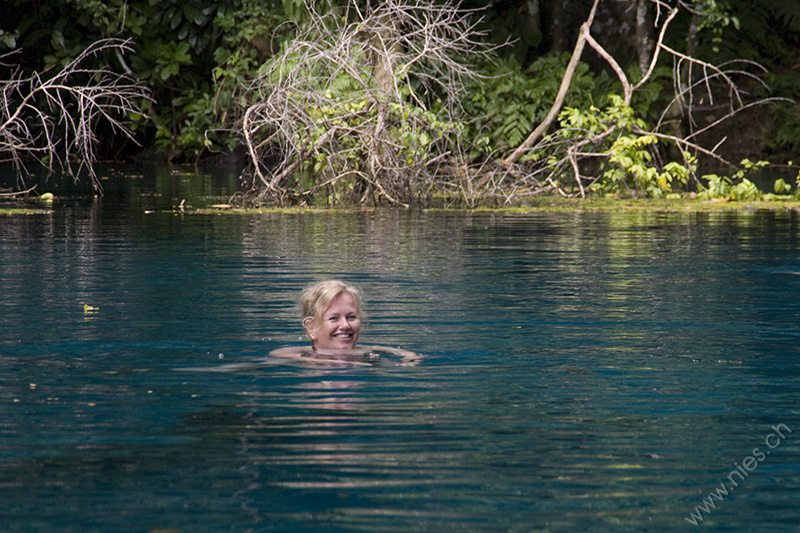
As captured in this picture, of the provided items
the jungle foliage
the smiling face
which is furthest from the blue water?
the jungle foliage

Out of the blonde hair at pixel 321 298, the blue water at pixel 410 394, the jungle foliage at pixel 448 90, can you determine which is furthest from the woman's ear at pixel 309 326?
the jungle foliage at pixel 448 90

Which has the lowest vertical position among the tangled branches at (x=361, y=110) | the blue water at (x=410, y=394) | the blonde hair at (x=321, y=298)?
the blue water at (x=410, y=394)

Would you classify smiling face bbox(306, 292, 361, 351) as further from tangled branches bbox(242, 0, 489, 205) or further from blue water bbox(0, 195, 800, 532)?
tangled branches bbox(242, 0, 489, 205)

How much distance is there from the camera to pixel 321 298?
669cm

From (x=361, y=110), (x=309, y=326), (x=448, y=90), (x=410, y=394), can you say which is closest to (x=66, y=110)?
(x=361, y=110)

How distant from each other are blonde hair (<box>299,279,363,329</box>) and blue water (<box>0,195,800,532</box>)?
42cm

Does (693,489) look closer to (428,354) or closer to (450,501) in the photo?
(450,501)

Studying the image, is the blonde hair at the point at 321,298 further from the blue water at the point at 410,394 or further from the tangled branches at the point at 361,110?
the tangled branches at the point at 361,110

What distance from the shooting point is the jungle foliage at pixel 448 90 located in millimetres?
16500

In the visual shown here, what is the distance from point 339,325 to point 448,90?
10.1m

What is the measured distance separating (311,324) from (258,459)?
7.70ft

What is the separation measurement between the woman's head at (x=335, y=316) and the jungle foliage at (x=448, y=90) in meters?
8.81

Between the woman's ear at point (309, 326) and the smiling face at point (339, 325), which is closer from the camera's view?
the smiling face at point (339, 325)

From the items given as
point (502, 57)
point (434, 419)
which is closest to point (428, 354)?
point (434, 419)
